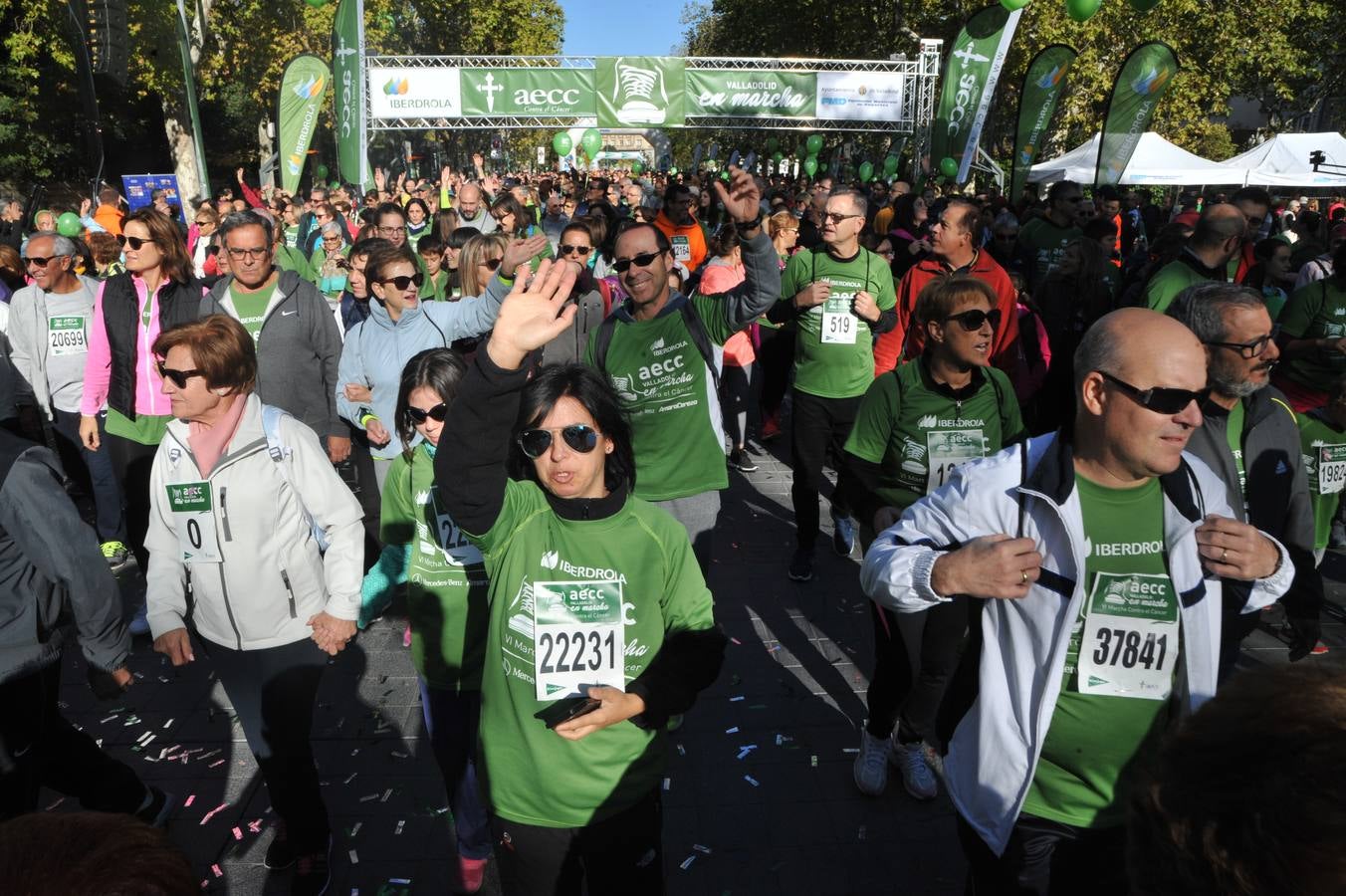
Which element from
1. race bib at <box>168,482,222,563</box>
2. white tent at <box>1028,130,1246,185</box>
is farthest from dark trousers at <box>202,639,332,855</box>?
white tent at <box>1028,130,1246,185</box>

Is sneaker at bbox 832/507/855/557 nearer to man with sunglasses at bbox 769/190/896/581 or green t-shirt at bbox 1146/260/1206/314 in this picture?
man with sunglasses at bbox 769/190/896/581

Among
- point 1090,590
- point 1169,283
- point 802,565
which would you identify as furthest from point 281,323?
point 1169,283

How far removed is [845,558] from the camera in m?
6.29

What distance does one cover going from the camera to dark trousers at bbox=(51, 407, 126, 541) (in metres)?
6.21

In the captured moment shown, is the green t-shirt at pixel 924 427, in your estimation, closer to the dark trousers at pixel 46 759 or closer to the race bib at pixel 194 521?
the race bib at pixel 194 521

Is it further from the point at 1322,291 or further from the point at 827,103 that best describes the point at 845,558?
the point at 827,103

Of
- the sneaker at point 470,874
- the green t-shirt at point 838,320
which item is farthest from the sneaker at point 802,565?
the sneaker at point 470,874

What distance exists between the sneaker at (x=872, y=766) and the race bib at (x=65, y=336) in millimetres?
5423

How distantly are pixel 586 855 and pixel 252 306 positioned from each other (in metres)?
3.96

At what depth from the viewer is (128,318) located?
510cm

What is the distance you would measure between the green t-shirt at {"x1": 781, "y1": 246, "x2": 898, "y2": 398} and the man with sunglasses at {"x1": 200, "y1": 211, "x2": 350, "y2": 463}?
8.73ft

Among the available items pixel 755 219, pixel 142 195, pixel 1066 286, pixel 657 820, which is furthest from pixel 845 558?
pixel 142 195

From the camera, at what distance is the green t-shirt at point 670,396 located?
168 inches

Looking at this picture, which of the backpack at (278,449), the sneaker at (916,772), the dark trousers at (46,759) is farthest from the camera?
the sneaker at (916,772)
